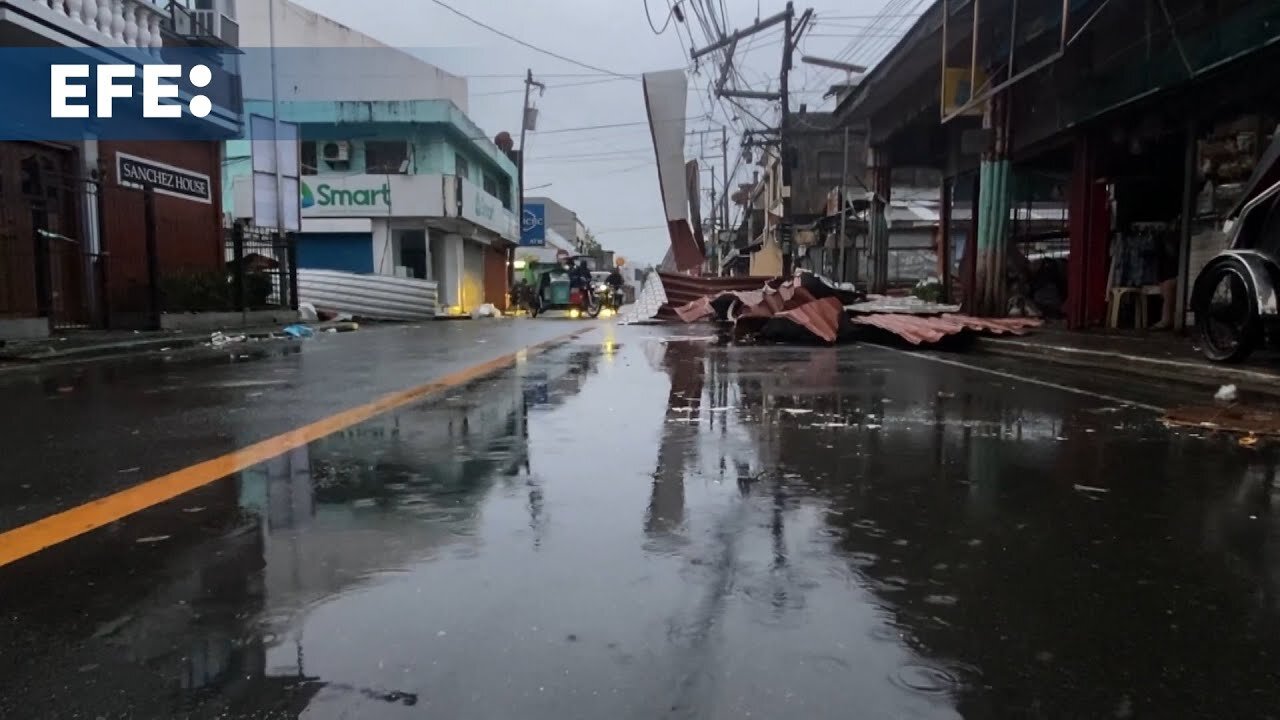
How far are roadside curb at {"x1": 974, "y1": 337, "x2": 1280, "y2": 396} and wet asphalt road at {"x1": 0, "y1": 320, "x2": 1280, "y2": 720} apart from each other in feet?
7.48

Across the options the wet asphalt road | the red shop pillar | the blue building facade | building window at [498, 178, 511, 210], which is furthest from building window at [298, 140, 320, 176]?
the wet asphalt road

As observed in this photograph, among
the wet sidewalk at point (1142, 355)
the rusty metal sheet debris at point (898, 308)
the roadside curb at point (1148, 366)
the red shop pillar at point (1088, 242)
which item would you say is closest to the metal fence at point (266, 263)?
the rusty metal sheet debris at point (898, 308)

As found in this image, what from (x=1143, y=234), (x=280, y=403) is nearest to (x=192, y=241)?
(x=280, y=403)

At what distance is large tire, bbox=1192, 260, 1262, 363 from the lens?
6.95 m

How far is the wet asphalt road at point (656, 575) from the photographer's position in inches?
73.6

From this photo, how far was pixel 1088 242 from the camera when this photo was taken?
12.7 metres

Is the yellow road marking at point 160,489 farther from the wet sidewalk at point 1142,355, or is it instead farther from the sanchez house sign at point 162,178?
the sanchez house sign at point 162,178

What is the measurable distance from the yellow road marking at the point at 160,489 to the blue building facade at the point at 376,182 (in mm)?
25444

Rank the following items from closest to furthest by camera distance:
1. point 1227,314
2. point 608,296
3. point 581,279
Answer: point 1227,314
point 581,279
point 608,296

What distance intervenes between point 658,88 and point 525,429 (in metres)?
18.7

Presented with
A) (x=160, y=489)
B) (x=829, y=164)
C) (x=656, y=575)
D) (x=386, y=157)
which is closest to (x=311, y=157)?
(x=386, y=157)

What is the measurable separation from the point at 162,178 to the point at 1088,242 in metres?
16.8

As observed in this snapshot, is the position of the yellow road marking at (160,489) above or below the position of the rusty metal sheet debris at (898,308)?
below

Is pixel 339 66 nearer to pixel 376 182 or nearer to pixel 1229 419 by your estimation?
pixel 376 182
